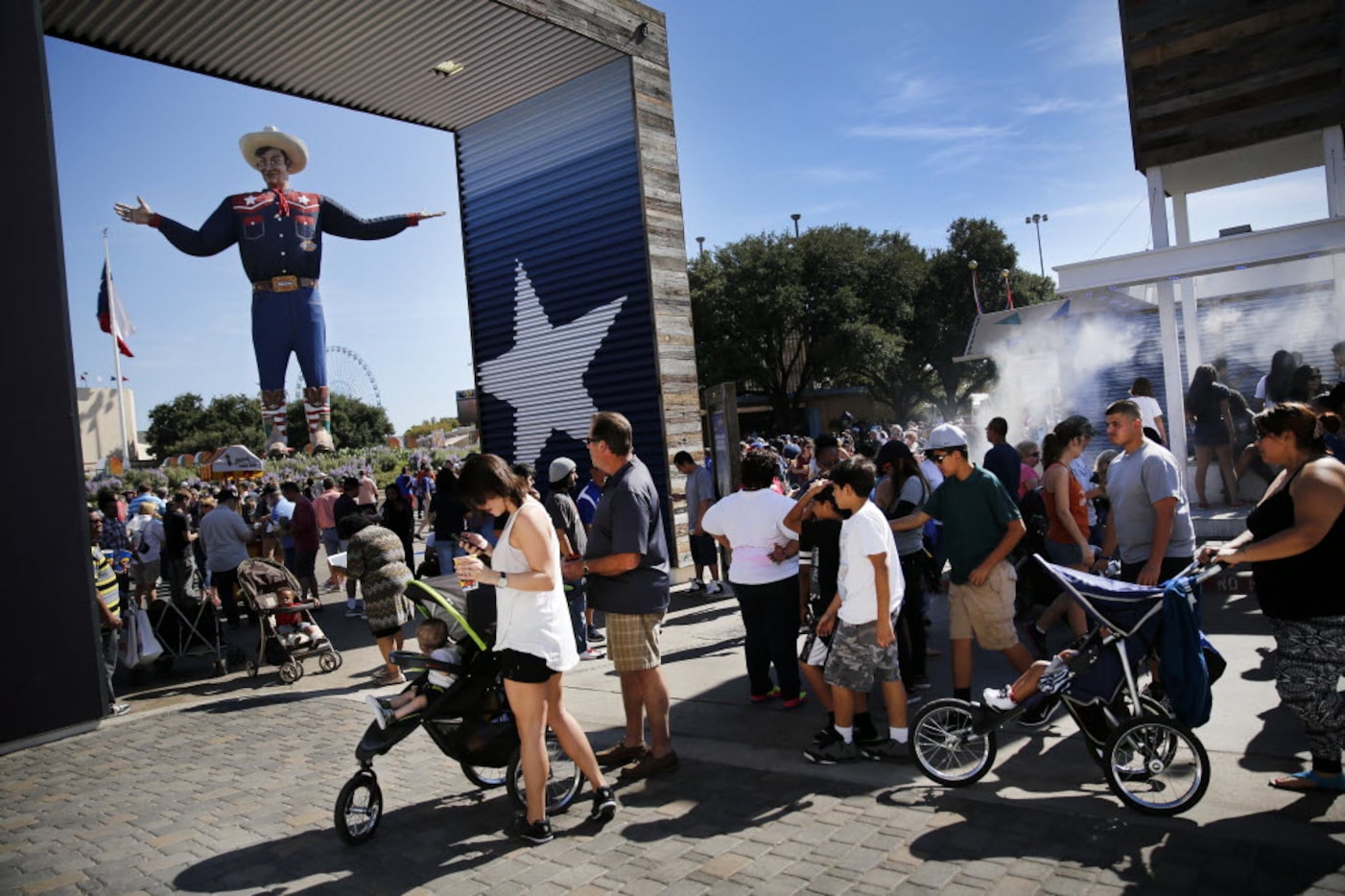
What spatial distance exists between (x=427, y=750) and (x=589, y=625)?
322 cm

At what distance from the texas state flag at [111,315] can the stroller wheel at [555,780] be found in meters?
13.3

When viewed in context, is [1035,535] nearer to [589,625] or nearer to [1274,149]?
[589,625]

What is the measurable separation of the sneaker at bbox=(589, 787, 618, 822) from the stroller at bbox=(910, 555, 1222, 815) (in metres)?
1.69

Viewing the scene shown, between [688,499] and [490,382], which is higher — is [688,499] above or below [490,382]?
below

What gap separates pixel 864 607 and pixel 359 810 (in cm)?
275

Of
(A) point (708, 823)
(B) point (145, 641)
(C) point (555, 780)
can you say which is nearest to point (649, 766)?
(C) point (555, 780)

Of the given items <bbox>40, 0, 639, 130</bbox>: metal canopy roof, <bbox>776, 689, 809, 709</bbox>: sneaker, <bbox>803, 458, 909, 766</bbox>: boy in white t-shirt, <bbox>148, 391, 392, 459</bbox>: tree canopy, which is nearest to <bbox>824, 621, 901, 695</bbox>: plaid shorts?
<bbox>803, 458, 909, 766</bbox>: boy in white t-shirt

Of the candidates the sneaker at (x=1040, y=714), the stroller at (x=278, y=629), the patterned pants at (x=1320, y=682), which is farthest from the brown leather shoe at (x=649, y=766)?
the stroller at (x=278, y=629)

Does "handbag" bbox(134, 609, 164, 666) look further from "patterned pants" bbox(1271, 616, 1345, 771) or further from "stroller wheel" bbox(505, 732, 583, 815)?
"patterned pants" bbox(1271, 616, 1345, 771)

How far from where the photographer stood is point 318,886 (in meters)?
3.88

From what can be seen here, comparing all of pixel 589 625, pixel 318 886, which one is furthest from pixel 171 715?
pixel 318 886

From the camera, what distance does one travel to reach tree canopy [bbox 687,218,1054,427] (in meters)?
39.6

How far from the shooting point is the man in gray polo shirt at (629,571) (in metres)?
4.71

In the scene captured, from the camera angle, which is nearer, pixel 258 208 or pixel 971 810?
pixel 971 810
